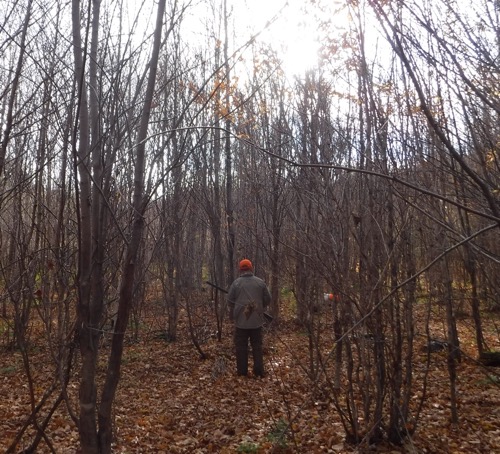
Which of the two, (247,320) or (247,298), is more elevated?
→ (247,298)

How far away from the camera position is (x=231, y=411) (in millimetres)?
5836

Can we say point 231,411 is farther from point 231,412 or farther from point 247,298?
point 247,298

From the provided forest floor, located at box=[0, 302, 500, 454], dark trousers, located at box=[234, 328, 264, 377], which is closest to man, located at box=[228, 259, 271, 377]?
dark trousers, located at box=[234, 328, 264, 377]

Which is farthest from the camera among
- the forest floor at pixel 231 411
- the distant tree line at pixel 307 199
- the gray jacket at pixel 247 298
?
the gray jacket at pixel 247 298

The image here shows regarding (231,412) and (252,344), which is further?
(252,344)

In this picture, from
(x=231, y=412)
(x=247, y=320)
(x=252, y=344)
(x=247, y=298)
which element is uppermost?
(x=247, y=298)

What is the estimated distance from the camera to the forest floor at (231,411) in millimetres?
4566

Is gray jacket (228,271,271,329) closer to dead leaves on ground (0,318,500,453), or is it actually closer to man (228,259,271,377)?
man (228,259,271,377)

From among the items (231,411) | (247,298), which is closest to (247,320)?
(247,298)

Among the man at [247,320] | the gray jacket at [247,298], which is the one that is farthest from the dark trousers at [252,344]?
the gray jacket at [247,298]

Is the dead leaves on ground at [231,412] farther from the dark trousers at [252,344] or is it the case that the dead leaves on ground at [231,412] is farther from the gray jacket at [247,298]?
the gray jacket at [247,298]

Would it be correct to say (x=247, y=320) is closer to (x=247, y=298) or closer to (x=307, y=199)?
(x=247, y=298)

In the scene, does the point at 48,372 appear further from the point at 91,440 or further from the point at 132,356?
the point at 91,440

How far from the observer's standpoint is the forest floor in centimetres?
457
